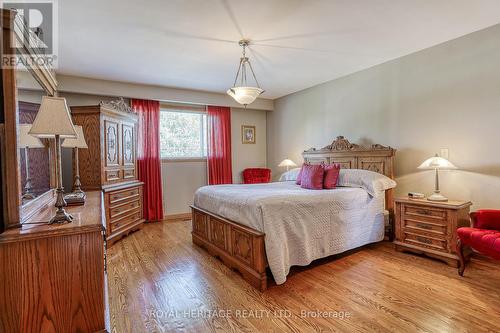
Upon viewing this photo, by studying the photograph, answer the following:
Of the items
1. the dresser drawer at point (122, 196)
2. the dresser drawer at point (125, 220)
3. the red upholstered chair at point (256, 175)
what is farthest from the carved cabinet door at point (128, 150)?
the red upholstered chair at point (256, 175)

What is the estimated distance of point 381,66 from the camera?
155 inches

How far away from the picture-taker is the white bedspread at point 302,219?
2.46 meters

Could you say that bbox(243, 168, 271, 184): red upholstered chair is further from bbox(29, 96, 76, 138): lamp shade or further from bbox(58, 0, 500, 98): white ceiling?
bbox(29, 96, 76, 138): lamp shade

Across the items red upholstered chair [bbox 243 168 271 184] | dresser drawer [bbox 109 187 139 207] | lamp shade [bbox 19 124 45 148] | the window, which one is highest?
the window

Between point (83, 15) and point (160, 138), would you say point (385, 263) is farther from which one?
point (160, 138)

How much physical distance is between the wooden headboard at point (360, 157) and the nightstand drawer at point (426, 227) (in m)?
0.54

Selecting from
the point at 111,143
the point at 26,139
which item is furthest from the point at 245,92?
the point at 111,143

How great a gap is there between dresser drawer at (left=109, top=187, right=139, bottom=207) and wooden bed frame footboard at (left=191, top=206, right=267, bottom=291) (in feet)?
3.84

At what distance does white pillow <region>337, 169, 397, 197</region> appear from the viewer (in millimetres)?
3404

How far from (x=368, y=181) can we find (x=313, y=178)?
2.34ft

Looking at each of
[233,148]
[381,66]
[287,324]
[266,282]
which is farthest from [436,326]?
[233,148]

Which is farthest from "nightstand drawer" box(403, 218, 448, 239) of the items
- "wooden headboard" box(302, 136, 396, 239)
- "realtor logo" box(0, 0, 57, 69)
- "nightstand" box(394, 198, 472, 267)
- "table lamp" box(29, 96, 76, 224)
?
"realtor logo" box(0, 0, 57, 69)

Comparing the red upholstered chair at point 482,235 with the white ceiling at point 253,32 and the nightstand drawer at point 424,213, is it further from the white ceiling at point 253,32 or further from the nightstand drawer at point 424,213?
the white ceiling at point 253,32

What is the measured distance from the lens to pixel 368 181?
3428 millimetres
